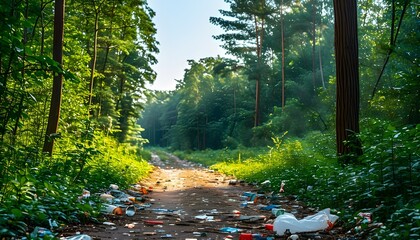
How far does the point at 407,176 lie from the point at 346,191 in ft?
3.20

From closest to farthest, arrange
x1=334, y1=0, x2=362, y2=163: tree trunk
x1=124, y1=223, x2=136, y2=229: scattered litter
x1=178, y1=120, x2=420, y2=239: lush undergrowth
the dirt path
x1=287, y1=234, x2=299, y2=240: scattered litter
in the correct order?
x1=178, y1=120, x2=420, y2=239: lush undergrowth
x1=287, y1=234, x2=299, y2=240: scattered litter
the dirt path
x1=124, y1=223, x2=136, y2=229: scattered litter
x1=334, y1=0, x2=362, y2=163: tree trunk

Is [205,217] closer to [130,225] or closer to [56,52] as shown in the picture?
[130,225]

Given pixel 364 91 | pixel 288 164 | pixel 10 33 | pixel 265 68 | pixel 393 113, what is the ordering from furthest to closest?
pixel 265 68 → pixel 364 91 → pixel 288 164 → pixel 393 113 → pixel 10 33

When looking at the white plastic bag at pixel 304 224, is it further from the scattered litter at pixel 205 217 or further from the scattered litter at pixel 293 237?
the scattered litter at pixel 205 217

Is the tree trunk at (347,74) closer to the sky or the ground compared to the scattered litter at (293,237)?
closer to the sky

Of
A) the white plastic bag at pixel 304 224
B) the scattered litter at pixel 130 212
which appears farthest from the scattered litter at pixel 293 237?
the scattered litter at pixel 130 212

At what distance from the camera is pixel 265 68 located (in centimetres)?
2870

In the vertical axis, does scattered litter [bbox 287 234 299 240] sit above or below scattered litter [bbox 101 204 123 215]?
above

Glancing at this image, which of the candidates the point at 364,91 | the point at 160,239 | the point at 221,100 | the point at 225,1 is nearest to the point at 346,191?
the point at 160,239

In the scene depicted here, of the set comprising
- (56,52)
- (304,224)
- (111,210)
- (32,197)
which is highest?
(56,52)

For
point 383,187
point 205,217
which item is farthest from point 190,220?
point 383,187

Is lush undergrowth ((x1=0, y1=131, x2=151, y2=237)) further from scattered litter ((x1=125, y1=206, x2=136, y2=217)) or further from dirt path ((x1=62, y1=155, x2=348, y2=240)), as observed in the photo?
scattered litter ((x1=125, y1=206, x2=136, y2=217))

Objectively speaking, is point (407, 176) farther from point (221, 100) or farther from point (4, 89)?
point (221, 100)

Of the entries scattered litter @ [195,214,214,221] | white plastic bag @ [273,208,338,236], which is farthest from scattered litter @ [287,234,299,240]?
scattered litter @ [195,214,214,221]
